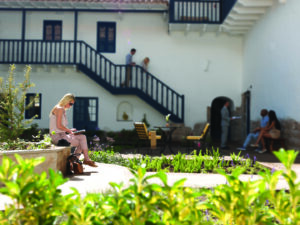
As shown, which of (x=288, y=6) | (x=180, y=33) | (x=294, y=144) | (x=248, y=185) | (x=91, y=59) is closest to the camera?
(x=248, y=185)

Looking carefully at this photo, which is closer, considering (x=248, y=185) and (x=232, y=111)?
(x=248, y=185)

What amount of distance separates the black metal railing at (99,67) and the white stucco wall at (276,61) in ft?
11.2

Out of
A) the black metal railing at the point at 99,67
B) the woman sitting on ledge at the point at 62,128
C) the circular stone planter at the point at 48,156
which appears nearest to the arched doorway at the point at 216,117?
the black metal railing at the point at 99,67

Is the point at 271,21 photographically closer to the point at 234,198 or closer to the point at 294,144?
the point at 294,144

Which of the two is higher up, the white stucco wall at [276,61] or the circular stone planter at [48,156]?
the white stucco wall at [276,61]

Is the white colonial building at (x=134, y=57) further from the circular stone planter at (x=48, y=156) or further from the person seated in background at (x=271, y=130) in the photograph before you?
the circular stone planter at (x=48, y=156)

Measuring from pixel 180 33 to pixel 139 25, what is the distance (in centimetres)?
209

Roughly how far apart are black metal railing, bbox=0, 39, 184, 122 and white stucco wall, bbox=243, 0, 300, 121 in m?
3.41

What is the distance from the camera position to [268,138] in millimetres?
10297

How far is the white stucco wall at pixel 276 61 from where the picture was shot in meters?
9.48

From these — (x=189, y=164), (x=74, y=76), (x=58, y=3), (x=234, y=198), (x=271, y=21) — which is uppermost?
(x=58, y=3)

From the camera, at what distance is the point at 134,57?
15.1 m

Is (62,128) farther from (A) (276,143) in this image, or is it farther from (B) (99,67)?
(B) (99,67)

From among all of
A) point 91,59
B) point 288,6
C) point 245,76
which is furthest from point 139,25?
point 288,6
